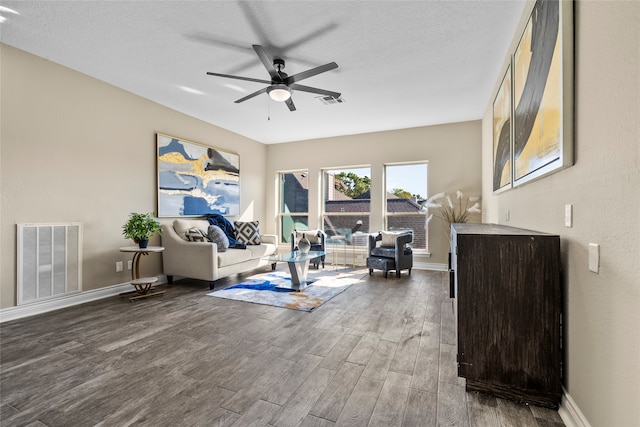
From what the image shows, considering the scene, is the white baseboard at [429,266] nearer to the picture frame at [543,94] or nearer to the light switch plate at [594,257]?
the picture frame at [543,94]

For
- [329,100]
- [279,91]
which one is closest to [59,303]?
[279,91]

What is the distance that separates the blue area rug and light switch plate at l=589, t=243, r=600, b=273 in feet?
8.16

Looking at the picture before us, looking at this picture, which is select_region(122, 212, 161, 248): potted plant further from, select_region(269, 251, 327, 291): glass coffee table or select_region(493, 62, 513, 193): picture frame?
select_region(493, 62, 513, 193): picture frame

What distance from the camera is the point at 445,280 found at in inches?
181

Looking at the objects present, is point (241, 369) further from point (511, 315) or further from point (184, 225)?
point (184, 225)

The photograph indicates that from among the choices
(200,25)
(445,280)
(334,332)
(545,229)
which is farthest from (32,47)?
(445,280)

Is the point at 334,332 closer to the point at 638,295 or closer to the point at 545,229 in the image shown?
the point at 545,229

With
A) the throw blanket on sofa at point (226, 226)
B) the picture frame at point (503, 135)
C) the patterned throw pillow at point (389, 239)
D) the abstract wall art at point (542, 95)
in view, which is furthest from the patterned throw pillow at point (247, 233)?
the abstract wall art at point (542, 95)

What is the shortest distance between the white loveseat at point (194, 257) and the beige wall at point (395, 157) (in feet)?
8.00

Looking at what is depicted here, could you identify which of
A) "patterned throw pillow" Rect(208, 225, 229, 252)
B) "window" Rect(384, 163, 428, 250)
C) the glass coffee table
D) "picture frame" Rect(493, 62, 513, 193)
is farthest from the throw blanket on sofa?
"picture frame" Rect(493, 62, 513, 193)

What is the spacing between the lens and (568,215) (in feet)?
4.93

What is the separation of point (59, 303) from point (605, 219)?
4815mm

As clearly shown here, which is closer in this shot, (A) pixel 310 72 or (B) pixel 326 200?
(A) pixel 310 72

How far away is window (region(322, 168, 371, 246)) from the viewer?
20.5ft
